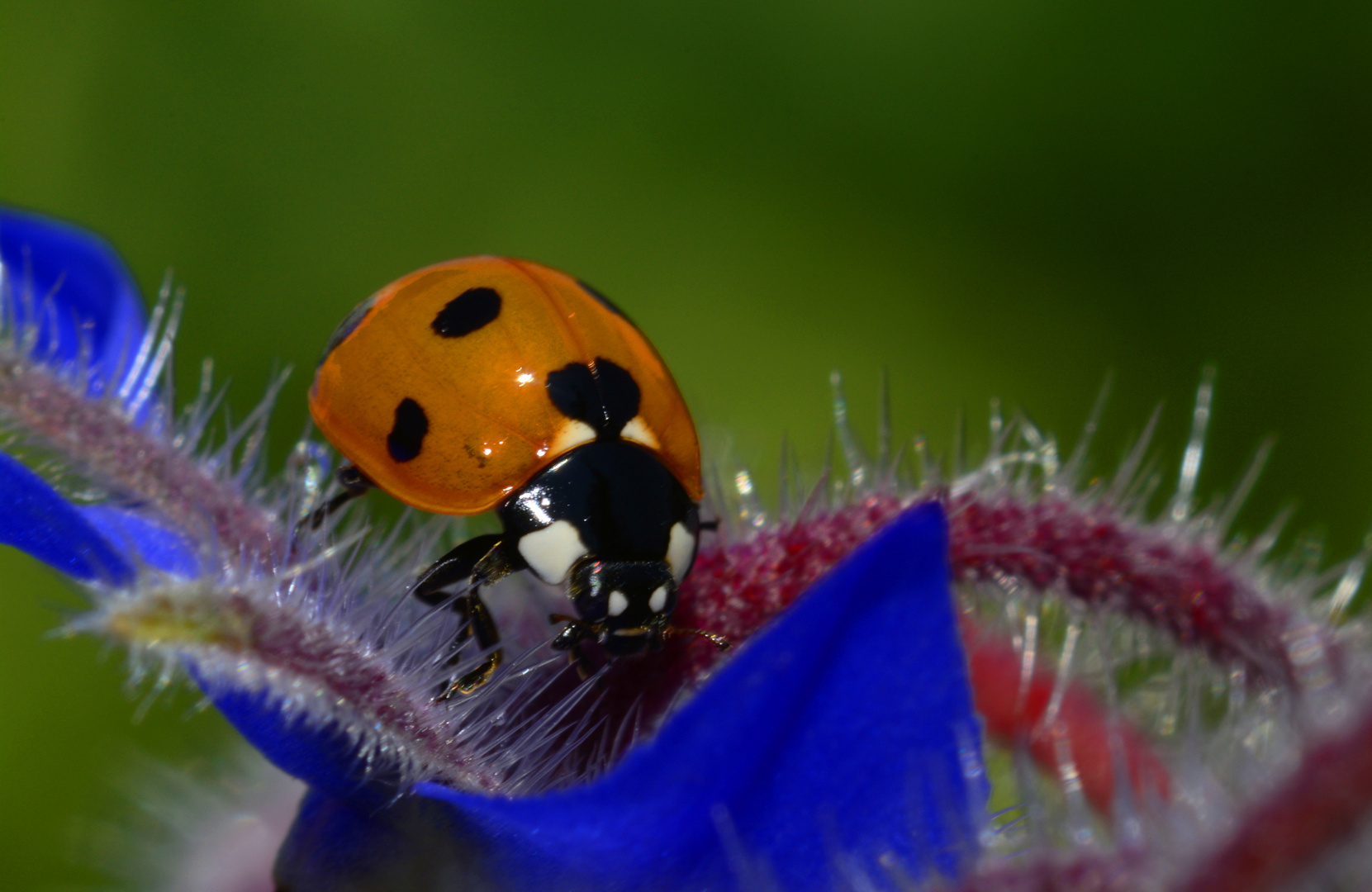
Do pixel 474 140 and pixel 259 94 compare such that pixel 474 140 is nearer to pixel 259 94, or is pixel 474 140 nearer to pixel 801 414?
pixel 259 94

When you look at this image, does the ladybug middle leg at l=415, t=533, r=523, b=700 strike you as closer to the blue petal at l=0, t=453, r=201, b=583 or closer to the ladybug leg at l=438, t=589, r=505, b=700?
the ladybug leg at l=438, t=589, r=505, b=700

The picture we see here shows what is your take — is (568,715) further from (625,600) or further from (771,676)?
(771,676)

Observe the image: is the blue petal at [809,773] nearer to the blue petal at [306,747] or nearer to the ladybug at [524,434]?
the blue petal at [306,747]

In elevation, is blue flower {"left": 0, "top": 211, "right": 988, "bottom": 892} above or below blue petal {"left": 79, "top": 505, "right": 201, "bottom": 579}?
below

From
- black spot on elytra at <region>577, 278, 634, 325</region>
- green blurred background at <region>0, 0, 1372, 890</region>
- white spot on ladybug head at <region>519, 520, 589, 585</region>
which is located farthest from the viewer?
green blurred background at <region>0, 0, 1372, 890</region>

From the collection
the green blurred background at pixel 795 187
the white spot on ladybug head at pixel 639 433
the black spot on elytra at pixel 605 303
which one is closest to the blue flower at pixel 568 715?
the white spot on ladybug head at pixel 639 433

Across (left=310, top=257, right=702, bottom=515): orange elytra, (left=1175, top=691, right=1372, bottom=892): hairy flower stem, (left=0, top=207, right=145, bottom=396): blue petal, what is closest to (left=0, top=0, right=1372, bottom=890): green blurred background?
(left=0, top=207, right=145, bottom=396): blue petal

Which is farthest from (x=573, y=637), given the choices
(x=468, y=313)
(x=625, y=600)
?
(x=468, y=313)

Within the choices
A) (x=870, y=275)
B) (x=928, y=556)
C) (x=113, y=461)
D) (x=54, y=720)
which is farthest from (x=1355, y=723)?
(x=870, y=275)

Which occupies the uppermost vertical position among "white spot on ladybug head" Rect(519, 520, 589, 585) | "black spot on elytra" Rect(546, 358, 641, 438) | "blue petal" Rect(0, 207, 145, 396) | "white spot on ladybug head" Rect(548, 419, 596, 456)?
"blue petal" Rect(0, 207, 145, 396)
